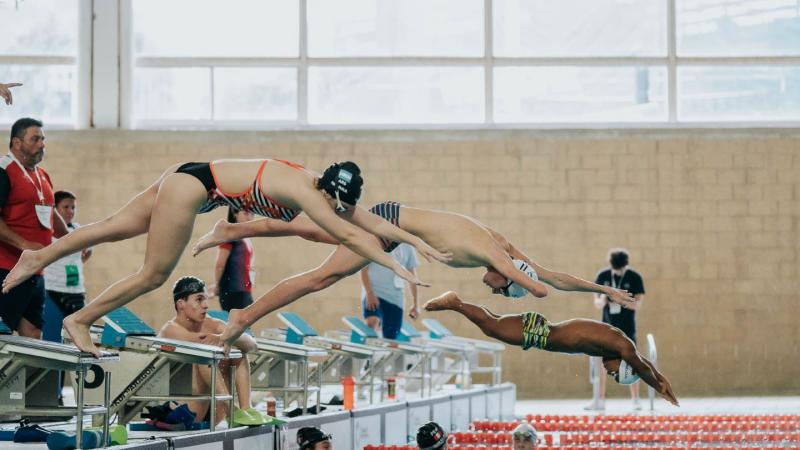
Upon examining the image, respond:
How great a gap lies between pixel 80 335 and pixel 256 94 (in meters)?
10.1

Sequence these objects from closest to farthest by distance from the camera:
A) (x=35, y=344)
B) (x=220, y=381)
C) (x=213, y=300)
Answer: (x=35, y=344), (x=220, y=381), (x=213, y=300)

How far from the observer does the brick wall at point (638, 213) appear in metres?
16.2

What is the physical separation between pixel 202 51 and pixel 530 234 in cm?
481

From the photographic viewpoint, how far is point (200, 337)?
8172 mm

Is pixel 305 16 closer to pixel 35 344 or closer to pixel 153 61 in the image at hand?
pixel 153 61

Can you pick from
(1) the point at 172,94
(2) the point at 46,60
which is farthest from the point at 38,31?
(1) the point at 172,94

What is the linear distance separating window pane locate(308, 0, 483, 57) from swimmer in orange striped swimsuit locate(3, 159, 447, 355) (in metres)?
10.00

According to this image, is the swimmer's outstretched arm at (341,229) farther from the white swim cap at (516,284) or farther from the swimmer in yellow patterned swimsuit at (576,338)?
the swimmer in yellow patterned swimsuit at (576,338)

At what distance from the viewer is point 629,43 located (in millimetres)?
16578

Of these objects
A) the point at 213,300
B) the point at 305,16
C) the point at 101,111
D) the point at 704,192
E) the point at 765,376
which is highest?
the point at 305,16

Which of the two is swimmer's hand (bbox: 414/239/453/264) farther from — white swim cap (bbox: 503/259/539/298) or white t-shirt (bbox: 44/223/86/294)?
white t-shirt (bbox: 44/223/86/294)

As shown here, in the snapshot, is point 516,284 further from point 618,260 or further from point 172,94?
point 172,94

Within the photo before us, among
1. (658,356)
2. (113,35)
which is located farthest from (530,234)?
(113,35)

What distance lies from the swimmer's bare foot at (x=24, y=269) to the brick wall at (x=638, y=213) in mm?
9530
